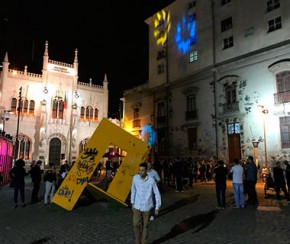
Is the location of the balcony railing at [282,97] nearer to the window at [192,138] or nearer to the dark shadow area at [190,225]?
the window at [192,138]

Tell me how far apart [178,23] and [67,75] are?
21.8 meters

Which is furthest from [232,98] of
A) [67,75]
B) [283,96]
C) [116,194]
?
[67,75]

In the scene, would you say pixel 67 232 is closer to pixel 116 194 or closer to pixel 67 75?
pixel 116 194

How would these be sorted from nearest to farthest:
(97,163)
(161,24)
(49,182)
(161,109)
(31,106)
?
(97,163) < (49,182) < (161,109) < (161,24) < (31,106)

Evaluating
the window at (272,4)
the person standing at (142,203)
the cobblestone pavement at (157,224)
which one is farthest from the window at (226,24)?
the person standing at (142,203)

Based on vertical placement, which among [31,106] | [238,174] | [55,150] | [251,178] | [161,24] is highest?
[161,24]

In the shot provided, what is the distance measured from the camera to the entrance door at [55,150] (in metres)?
42.5

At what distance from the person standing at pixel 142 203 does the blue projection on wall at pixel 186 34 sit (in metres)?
25.4

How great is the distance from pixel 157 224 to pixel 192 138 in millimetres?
20088

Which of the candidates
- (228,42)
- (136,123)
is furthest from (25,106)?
(228,42)

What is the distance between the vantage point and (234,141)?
24.3m

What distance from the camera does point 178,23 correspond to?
31.3 m

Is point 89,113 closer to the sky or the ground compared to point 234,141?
closer to the sky

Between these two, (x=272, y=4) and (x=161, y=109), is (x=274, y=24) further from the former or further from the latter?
(x=161, y=109)
